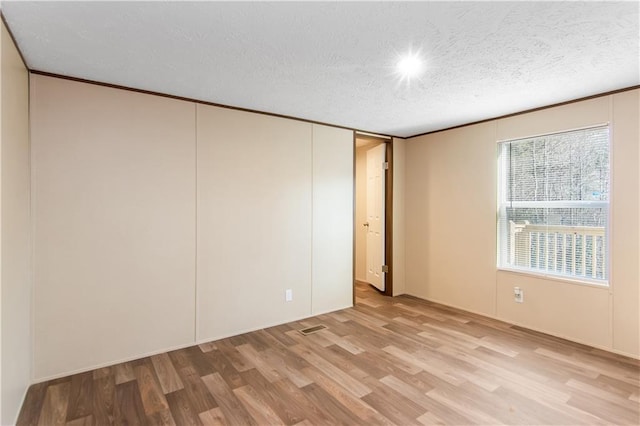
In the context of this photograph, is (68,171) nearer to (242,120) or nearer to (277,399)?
(242,120)

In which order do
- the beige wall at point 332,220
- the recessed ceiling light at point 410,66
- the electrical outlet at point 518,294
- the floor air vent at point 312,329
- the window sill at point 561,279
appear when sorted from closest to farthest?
the recessed ceiling light at point 410,66, the window sill at point 561,279, the floor air vent at point 312,329, the electrical outlet at point 518,294, the beige wall at point 332,220

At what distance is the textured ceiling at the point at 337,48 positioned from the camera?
1718mm

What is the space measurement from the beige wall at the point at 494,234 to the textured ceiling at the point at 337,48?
1.45 feet

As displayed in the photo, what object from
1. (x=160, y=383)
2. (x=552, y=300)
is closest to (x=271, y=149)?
(x=160, y=383)

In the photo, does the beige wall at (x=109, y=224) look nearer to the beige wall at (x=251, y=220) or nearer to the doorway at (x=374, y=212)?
the beige wall at (x=251, y=220)

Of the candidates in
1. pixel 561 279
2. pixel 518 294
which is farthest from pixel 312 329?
pixel 561 279

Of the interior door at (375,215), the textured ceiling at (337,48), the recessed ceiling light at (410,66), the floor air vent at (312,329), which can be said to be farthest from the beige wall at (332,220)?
the recessed ceiling light at (410,66)

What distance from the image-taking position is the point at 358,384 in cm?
246

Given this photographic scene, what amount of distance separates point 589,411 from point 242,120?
3.57 m

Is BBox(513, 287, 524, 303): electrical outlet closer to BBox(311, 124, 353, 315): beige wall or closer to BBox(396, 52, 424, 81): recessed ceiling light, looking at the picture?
BBox(311, 124, 353, 315): beige wall

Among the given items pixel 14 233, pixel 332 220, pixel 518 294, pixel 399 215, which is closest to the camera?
pixel 14 233

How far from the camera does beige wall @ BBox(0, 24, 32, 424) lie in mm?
1759

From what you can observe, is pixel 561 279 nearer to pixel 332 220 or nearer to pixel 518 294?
pixel 518 294

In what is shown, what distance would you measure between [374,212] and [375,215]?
52 mm
